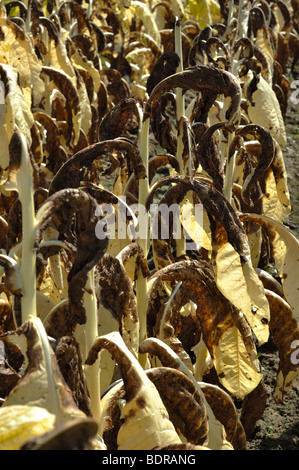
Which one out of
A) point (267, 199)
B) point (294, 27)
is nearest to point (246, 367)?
point (267, 199)

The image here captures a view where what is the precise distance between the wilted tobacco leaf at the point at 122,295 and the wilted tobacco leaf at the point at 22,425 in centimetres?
53

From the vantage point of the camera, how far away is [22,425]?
42.2 inches

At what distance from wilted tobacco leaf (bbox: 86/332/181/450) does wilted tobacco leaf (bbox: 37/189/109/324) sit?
136 mm

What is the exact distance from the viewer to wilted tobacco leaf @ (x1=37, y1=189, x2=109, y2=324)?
1245 mm

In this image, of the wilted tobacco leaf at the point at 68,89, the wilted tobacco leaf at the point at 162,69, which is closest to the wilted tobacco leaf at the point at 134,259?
the wilted tobacco leaf at the point at 162,69

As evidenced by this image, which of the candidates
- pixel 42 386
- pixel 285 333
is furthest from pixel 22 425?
pixel 285 333

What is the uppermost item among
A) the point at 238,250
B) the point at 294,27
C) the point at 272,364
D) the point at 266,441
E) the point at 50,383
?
A: the point at 294,27

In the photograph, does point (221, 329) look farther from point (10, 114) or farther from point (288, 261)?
point (10, 114)

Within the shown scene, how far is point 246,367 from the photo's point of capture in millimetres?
1781

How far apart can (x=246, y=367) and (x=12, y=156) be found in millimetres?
881

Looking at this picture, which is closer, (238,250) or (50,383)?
(50,383)

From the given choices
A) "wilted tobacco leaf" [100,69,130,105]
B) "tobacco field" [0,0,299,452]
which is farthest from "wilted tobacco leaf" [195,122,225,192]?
"wilted tobacco leaf" [100,69,130,105]

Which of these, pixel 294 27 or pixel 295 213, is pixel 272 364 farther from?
pixel 294 27

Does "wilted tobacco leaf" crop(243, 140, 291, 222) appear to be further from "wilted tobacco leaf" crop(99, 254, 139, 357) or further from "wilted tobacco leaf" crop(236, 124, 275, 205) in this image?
"wilted tobacco leaf" crop(99, 254, 139, 357)
